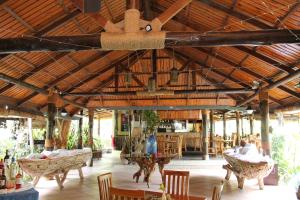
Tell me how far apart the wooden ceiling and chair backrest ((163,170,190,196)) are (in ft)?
11.8

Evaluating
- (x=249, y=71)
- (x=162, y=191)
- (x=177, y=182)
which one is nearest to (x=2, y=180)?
(x=162, y=191)

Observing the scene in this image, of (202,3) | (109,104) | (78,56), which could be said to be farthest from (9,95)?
(202,3)

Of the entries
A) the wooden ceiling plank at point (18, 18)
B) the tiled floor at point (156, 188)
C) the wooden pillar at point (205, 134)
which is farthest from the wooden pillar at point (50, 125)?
the wooden pillar at point (205, 134)

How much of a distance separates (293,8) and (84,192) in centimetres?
611

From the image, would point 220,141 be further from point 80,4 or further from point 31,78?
point 80,4

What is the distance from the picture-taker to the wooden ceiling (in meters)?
6.40

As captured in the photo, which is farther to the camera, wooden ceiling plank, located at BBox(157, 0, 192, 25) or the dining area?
wooden ceiling plank, located at BBox(157, 0, 192, 25)

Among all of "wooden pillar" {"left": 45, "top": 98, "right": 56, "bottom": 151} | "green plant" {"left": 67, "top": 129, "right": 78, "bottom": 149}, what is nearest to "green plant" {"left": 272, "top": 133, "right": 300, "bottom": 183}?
"wooden pillar" {"left": 45, "top": 98, "right": 56, "bottom": 151}

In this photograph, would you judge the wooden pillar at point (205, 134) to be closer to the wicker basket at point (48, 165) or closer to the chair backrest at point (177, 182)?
the wicker basket at point (48, 165)

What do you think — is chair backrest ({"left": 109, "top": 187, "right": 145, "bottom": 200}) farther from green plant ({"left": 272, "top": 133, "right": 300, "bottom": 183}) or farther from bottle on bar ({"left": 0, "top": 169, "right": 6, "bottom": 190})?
green plant ({"left": 272, "top": 133, "right": 300, "bottom": 183})

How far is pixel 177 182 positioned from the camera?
4328 millimetres

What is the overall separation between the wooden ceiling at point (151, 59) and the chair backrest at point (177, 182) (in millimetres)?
A: 3592

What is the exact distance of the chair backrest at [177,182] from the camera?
422 centimetres

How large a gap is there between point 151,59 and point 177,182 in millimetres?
8901
